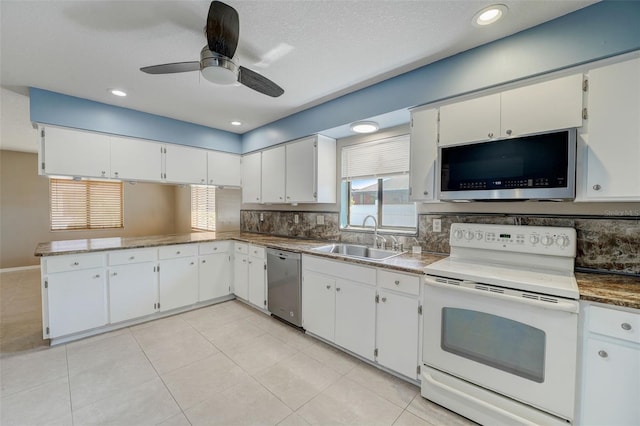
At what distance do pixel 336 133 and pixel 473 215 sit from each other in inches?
67.9

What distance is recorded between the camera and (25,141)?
4.65 m

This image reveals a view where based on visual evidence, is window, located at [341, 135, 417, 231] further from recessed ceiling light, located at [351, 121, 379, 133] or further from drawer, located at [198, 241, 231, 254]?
drawer, located at [198, 241, 231, 254]

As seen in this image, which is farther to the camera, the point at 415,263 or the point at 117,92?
the point at 117,92

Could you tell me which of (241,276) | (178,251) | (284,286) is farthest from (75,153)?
(284,286)

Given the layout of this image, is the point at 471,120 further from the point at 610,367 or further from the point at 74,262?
the point at 74,262

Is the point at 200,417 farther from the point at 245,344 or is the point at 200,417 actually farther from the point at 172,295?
the point at 172,295

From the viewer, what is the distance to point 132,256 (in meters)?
2.91

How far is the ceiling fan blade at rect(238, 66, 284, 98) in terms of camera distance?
1826 millimetres

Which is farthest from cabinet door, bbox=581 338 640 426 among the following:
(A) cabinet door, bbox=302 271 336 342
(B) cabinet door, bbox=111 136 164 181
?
(B) cabinet door, bbox=111 136 164 181

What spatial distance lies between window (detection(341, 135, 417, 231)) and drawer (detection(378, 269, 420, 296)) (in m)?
0.86

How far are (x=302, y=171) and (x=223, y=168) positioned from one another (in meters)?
1.60

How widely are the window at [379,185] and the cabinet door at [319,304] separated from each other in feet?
3.01

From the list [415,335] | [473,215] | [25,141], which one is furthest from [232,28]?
[25,141]

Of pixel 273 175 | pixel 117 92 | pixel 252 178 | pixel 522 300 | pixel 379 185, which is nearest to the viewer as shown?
pixel 522 300
